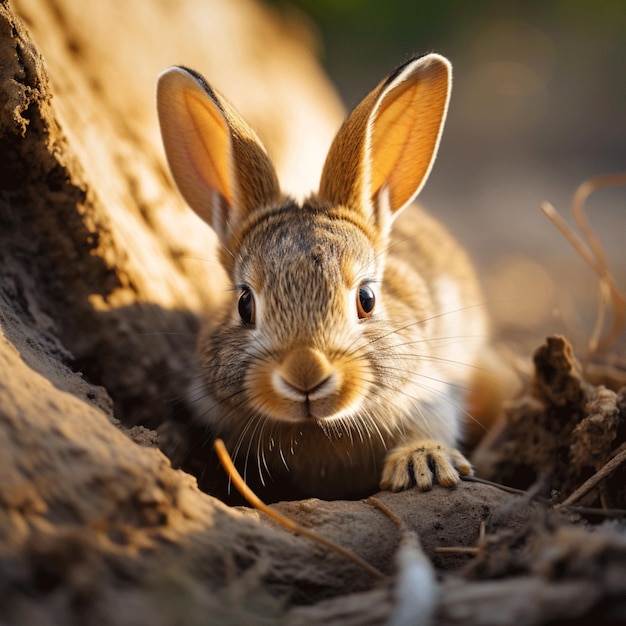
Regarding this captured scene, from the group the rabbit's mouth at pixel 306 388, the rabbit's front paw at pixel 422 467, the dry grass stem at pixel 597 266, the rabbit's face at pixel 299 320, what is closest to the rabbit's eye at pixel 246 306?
the rabbit's face at pixel 299 320

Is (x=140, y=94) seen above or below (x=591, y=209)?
below

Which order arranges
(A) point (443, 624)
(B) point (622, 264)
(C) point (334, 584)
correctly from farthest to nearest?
(B) point (622, 264), (C) point (334, 584), (A) point (443, 624)

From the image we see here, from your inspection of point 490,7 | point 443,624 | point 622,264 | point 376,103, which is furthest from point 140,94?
point 490,7

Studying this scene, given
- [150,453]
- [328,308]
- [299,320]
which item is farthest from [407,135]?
[150,453]

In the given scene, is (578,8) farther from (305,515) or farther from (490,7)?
(305,515)

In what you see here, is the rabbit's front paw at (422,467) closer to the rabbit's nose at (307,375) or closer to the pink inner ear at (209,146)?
the rabbit's nose at (307,375)

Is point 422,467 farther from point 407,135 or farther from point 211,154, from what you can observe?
point 211,154

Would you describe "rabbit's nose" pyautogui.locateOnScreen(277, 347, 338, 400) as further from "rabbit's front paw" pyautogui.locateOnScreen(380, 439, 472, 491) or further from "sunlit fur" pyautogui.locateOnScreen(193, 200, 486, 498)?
"rabbit's front paw" pyautogui.locateOnScreen(380, 439, 472, 491)
